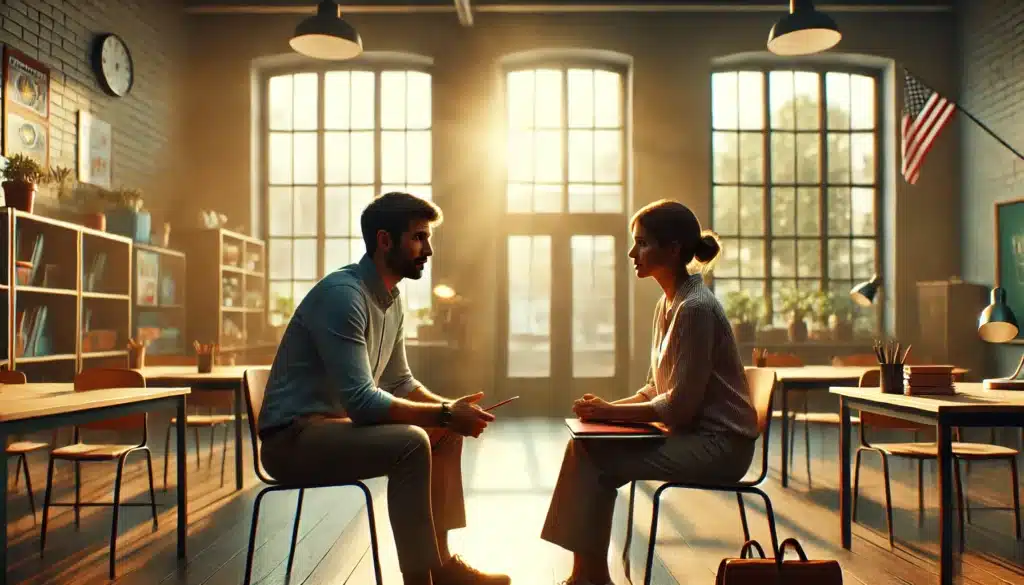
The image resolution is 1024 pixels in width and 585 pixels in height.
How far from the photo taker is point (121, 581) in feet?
10.3

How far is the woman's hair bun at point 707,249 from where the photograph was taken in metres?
2.78

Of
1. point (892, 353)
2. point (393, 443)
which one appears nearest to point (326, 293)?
point (393, 443)

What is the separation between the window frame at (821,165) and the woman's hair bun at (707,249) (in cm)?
657

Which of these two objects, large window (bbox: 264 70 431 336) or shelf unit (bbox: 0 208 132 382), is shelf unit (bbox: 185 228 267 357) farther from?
shelf unit (bbox: 0 208 132 382)

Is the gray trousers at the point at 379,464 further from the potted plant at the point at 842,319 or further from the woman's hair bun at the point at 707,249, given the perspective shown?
the potted plant at the point at 842,319

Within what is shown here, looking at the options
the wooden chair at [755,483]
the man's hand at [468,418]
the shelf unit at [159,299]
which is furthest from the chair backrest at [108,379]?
the shelf unit at [159,299]

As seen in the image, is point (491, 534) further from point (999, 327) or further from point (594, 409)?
point (999, 327)

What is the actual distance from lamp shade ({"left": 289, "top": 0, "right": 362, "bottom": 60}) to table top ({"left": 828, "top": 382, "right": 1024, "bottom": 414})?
4267mm

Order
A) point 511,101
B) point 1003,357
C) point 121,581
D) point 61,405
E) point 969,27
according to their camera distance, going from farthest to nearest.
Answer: point 511,101 < point 969,27 < point 1003,357 < point 121,581 < point 61,405

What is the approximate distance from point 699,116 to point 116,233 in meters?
6.06

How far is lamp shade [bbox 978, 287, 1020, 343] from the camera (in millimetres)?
3477

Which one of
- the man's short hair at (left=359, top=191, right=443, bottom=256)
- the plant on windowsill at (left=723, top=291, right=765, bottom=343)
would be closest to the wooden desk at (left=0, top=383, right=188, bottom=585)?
the man's short hair at (left=359, top=191, right=443, bottom=256)

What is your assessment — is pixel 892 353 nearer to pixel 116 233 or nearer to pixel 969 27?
pixel 116 233

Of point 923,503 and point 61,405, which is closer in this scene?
point 61,405
